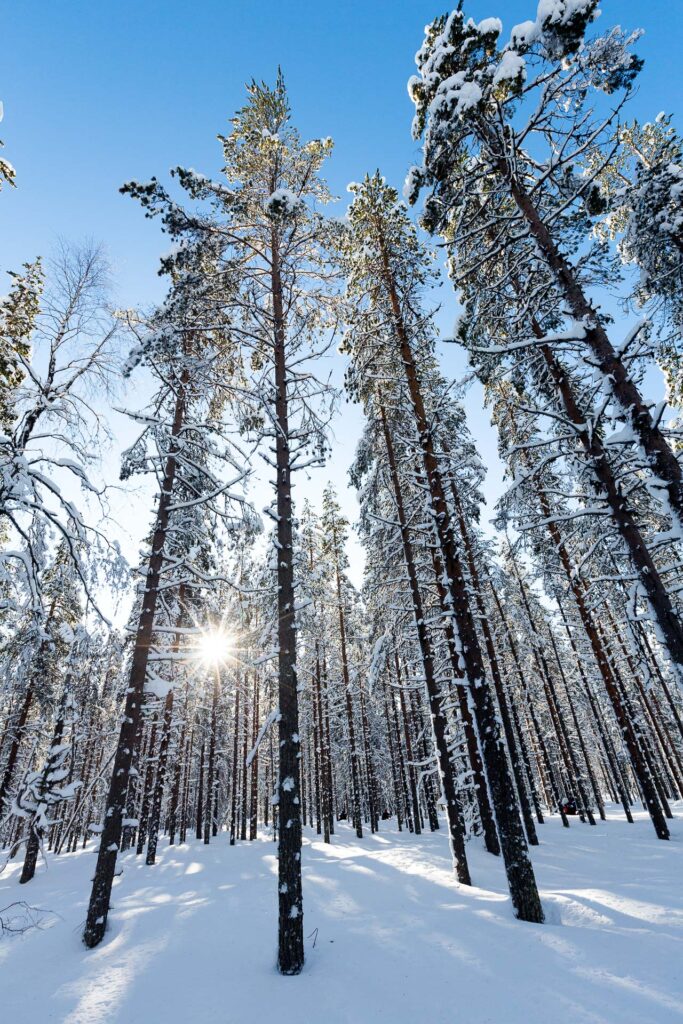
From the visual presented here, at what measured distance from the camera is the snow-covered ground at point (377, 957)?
4.62 metres

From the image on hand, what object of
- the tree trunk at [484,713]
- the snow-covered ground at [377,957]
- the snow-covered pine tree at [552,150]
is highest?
the snow-covered pine tree at [552,150]

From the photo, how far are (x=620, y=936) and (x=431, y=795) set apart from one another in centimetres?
2446

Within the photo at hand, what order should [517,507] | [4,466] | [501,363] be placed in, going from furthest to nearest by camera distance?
[517,507], [501,363], [4,466]

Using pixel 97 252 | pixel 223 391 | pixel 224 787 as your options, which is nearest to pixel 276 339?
pixel 223 391

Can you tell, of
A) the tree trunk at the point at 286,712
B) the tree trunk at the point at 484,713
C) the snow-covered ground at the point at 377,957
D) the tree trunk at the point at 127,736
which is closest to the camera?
the snow-covered ground at the point at 377,957

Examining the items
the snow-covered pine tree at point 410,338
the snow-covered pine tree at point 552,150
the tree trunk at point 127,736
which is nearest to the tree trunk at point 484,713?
the snow-covered pine tree at point 410,338

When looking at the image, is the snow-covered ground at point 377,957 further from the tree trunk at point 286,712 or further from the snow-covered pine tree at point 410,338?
the snow-covered pine tree at point 410,338

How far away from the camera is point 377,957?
5945mm

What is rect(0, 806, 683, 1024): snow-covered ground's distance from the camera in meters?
4.62

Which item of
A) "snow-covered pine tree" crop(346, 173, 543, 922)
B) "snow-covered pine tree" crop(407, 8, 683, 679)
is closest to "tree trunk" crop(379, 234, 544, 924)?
"snow-covered pine tree" crop(346, 173, 543, 922)

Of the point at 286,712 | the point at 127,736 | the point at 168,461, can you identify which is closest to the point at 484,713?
the point at 286,712

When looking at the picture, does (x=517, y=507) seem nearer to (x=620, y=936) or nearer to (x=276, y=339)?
(x=276, y=339)

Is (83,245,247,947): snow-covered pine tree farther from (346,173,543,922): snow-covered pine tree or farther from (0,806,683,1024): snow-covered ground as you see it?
(346,173,543,922): snow-covered pine tree

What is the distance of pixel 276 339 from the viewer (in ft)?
31.0
